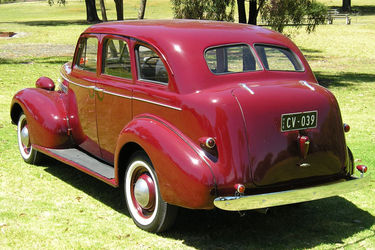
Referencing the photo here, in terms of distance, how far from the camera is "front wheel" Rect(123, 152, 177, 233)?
15.9 feet

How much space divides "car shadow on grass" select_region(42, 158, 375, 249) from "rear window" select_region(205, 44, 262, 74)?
133cm

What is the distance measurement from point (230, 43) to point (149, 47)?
753mm

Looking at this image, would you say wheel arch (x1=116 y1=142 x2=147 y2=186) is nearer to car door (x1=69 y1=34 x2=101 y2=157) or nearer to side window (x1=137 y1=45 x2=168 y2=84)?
side window (x1=137 y1=45 x2=168 y2=84)

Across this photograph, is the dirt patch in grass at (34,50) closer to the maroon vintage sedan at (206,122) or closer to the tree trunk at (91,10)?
the maroon vintage sedan at (206,122)

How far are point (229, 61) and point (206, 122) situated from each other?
3.66ft

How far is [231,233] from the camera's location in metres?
5.07

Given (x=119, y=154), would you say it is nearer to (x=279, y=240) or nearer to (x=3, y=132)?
(x=279, y=240)

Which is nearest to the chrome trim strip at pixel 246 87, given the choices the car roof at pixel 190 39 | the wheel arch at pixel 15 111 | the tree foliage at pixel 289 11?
the car roof at pixel 190 39

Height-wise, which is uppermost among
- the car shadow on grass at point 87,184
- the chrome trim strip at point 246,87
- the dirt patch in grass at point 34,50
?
the chrome trim strip at point 246,87

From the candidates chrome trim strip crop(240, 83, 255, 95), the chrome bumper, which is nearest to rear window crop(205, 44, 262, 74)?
chrome trim strip crop(240, 83, 255, 95)

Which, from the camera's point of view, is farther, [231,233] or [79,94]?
[79,94]

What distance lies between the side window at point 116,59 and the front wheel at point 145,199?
3.09 ft

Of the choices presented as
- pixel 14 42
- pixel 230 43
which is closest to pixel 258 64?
pixel 230 43

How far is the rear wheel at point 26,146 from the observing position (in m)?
7.05
